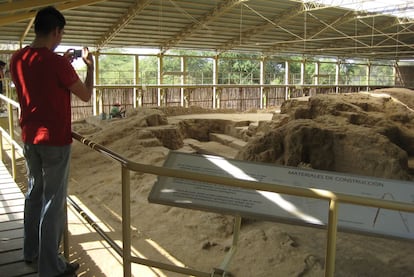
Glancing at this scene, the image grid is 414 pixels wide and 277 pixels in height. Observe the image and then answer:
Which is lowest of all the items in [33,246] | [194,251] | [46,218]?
[194,251]

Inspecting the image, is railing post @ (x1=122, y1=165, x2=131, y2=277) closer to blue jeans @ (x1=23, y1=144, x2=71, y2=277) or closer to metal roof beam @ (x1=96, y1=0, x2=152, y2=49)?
blue jeans @ (x1=23, y1=144, x2=71, y2=277)

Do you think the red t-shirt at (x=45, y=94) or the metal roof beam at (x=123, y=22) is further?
the metal roof beam at (x=123, y=22)

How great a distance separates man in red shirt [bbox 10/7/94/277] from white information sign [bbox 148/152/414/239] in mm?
672

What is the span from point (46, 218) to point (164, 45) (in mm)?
22065

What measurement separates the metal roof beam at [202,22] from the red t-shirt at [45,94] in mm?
16943

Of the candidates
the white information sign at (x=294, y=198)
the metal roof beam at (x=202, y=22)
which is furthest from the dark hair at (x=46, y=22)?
the metal roof beam at (x=202, y=22)

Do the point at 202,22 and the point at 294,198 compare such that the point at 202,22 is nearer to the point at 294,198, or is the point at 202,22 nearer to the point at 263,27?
the point at 263,27

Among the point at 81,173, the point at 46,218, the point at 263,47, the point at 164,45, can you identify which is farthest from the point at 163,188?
the point at 263,47

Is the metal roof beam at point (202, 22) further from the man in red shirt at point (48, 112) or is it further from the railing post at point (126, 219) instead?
the railing post at point (126, 219)

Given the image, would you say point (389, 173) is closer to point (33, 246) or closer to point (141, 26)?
point (33, 246)

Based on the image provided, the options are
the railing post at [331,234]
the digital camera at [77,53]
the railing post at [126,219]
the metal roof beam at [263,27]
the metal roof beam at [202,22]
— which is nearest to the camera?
the railing post at [331,234]

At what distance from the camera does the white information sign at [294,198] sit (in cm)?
274

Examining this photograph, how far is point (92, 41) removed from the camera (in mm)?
21391

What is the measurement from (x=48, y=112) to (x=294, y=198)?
5.73ft
